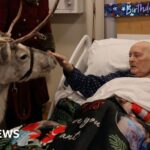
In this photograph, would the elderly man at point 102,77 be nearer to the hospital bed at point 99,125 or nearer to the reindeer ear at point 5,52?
the hospital bed at point 99,125

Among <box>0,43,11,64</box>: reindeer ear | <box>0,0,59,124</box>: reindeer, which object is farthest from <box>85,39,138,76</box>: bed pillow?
<box>0,43,11,64</box>: reindeer ear

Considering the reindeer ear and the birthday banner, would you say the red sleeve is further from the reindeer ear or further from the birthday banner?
the birthday banner

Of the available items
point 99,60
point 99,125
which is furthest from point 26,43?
point 99,125

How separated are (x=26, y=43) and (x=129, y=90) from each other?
0.69 metres

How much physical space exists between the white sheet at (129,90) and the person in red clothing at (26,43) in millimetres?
431

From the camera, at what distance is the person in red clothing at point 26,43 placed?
75.7 inches

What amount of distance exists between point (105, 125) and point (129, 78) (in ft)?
1.56

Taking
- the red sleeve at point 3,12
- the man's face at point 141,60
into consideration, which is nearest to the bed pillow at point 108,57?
the man's face at point 141,60

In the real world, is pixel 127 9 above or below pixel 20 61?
above

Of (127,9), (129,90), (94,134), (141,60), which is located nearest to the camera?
(94,134)

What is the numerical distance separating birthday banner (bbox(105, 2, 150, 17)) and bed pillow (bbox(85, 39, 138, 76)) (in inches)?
10.6

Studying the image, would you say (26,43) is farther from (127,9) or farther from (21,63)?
(127,9)

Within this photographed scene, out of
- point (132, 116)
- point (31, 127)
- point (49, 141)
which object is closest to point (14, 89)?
point (31, 127)

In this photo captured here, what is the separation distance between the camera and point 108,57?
6.81 feet
